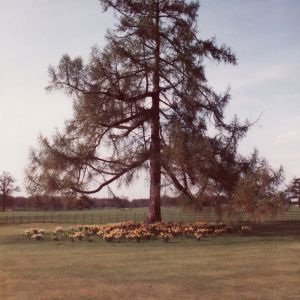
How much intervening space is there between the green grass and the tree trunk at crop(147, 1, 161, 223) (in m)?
5.77

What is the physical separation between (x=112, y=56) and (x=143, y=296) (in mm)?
16982

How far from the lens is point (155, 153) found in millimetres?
23625

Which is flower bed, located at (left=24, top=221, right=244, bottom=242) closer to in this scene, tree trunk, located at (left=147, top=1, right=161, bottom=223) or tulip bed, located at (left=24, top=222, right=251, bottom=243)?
tulip bed, located at (left=24, top=222, right=251, bottom=243)

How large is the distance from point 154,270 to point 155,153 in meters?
12.0

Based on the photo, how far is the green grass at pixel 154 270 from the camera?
9.41m

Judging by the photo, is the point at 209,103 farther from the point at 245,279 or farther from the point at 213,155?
the point at 245,279

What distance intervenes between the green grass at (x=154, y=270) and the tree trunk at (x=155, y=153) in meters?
5.77

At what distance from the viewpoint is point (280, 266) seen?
487 inches

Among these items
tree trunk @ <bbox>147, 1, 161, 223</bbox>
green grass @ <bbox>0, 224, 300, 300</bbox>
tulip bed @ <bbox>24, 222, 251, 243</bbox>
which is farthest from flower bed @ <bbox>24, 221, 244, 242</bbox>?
tree trunk @ <bbox>147, 1, 161, 223</bbox>

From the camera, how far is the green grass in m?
9.41

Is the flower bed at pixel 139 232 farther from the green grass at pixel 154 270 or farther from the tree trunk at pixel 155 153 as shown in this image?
the tree trunk at pixel 155 153

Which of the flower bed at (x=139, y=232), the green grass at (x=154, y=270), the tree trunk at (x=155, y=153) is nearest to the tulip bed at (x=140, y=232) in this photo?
the flower bed at (x=139, y=232)

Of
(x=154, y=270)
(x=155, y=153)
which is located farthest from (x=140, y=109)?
(x=154, y=270)

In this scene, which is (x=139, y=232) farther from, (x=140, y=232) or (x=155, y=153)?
(x=155, y=153)
